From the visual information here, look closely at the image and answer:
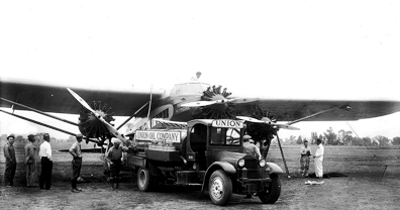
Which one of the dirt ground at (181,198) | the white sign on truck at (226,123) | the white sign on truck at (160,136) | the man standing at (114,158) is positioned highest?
the white sign on truck at (226,123)

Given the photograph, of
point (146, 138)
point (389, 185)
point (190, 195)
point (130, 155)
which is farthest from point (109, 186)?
point (389, 185)

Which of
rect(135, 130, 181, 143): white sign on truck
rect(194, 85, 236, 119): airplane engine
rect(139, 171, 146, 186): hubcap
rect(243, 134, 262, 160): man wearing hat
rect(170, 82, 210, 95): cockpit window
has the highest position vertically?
rect(170, 82, 210, 95): cockpit window

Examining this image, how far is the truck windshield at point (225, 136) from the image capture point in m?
9.94

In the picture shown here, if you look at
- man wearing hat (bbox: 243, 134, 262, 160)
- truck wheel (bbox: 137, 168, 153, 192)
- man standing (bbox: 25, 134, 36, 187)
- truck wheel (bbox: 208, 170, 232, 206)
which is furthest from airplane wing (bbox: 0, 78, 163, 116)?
truck wheel (bbox: 208, 170, 232, 206)

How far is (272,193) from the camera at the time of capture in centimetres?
916

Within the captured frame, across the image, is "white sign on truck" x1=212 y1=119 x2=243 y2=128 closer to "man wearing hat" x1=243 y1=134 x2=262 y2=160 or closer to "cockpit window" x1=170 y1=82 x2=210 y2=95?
"man wearing hat" x1=243 y1=134 x2=262 y2=160

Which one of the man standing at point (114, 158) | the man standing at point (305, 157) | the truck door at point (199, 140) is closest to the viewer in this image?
the truck door at point (199, 140)

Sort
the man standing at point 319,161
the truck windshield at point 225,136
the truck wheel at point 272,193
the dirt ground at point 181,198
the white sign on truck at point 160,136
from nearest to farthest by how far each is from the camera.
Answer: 1. the dirt ground at point 181,198
2. the truck wheel at point 272,193
3. the truck windshield at point 225,136
4. the white sign on truck at point 160,136
5. the man standing at point 319,161

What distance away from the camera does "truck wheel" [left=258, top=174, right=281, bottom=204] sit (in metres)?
9.13

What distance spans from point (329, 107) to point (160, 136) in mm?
10201

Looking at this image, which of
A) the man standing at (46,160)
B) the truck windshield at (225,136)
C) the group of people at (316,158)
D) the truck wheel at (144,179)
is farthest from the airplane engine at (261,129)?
the man standing at (46,160)

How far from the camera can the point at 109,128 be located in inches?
533

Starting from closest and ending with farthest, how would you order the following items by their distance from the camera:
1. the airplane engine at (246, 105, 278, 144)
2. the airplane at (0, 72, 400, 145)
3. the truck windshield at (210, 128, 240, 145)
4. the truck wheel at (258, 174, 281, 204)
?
1. the truck wheel at (258, 174, 281, 204)
2. the truck windshield at (210, 128, 240, 145)
3. the airplane at (0, 72, 400, 145)
4. the airplane engine at (246, 105, 278, 144)

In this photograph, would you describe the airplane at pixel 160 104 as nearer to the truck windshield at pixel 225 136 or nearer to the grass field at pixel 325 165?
the truck windshield at pixel 225 136
